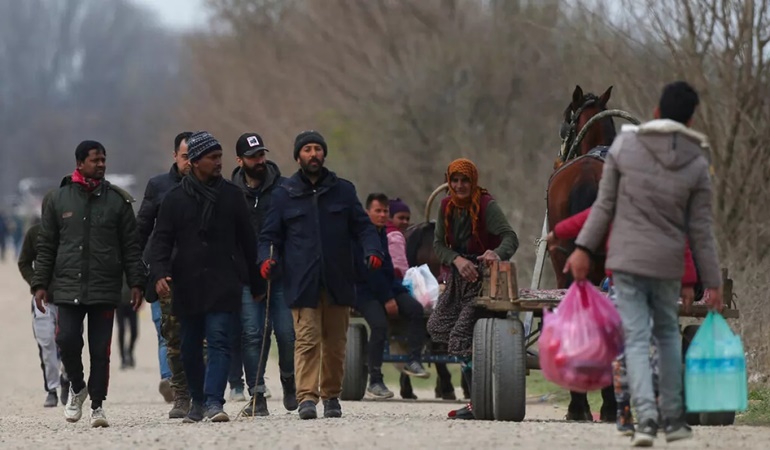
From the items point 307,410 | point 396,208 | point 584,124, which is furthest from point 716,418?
point 396,208

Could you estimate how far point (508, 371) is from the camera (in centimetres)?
1272

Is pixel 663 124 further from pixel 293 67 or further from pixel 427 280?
pixel 293 67

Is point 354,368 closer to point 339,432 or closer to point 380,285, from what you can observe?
point 380,285

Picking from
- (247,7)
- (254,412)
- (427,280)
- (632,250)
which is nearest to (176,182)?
(254,412)

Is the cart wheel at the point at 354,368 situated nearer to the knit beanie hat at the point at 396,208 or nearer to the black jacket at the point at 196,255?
the knit beanie hat at the point at 396,208

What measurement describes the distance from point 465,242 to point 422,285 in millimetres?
3841

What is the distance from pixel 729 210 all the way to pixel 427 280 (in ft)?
15.4

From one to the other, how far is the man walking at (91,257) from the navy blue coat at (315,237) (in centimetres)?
98

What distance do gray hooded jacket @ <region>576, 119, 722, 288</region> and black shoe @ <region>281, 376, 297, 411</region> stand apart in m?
4.73

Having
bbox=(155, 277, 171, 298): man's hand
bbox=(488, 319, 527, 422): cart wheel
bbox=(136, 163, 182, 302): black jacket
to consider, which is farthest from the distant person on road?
bbox=(488, 319, 527, 422): cart wheel

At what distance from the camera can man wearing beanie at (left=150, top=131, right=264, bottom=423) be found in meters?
13.1

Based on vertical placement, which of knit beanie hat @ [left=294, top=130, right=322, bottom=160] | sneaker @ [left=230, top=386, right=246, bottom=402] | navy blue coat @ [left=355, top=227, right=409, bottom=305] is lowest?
sneaker @ [left=230, top=386, right=246, bottom=402]

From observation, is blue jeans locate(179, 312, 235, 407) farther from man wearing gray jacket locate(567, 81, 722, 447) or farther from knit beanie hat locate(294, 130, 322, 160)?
man wearing gray jacket locate(567, 81, 722, 447)

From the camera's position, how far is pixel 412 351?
17.6m
